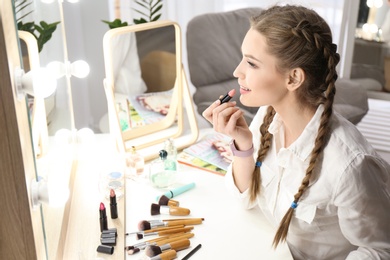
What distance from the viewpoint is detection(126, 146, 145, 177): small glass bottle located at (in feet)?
4.51

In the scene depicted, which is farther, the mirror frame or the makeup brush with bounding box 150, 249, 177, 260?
the makeup brush with bounding box 150, 249, 177, 260

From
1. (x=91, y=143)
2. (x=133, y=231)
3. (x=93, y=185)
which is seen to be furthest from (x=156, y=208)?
(x=91, y=143)

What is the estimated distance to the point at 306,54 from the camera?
1038 millimetres

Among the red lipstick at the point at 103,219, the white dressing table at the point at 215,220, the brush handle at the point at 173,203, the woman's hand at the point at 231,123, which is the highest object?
the woman's hand at the point at 231,123

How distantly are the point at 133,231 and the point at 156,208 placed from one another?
9cm

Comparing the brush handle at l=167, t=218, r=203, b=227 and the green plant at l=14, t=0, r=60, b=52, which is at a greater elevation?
the green plant at l=14, t=0, r=60, b=52

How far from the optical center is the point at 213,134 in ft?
5.30

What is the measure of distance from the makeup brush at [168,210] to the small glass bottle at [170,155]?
19 centimetres

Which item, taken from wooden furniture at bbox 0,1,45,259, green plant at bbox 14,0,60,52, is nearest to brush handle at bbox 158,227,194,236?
wooden furniture at bbox 0,1,45,259

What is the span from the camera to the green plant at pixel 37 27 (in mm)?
841

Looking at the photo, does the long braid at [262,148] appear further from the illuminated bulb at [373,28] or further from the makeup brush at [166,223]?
the illuminated bulb at [373,28]

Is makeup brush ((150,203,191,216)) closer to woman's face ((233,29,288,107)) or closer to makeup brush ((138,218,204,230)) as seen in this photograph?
makeup brush ((138,218,204,230))

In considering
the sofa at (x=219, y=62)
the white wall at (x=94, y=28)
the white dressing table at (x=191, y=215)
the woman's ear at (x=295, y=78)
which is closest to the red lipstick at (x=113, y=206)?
the white dressing table at (x=191, y=215)

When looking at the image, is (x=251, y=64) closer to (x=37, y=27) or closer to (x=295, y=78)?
(x=295, y=78)
